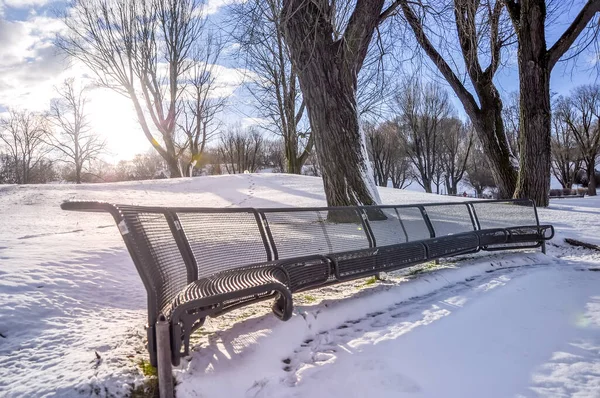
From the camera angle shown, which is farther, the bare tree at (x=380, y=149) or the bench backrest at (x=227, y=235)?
the bare tree at (x=380, y=149)

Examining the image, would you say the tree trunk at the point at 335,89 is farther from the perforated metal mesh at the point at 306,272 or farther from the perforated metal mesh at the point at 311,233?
the perforated metal mesh at the point at 306,272

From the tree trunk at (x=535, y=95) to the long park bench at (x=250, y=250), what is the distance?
5726mm

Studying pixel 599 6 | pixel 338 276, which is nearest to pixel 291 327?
pixel 338 276

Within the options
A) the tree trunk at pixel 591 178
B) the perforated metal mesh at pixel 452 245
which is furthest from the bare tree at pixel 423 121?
the perforated metal mesh at pixel 452 245

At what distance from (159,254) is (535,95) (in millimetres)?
11189

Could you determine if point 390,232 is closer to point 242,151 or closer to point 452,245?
point 452,245

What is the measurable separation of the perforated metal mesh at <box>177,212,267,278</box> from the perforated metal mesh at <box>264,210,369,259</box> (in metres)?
0.22

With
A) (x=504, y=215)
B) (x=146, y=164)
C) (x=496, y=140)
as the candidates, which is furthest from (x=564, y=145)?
(x=146, y=164)

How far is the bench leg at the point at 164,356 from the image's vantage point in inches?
63.7

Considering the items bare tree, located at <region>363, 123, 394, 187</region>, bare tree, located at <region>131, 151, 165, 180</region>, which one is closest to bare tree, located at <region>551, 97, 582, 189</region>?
bare tree, located at <region>363, 123, 394, 187</region>

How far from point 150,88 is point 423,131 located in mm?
22570

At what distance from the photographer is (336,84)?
6516mm

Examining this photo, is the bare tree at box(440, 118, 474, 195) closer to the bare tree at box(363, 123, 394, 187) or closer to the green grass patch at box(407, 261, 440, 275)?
the bare tree at box(363, 123, 394, 187)

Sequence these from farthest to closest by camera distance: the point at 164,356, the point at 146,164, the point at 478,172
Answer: the point at 146,164 → the point at 478,172 → the point at 164,356
